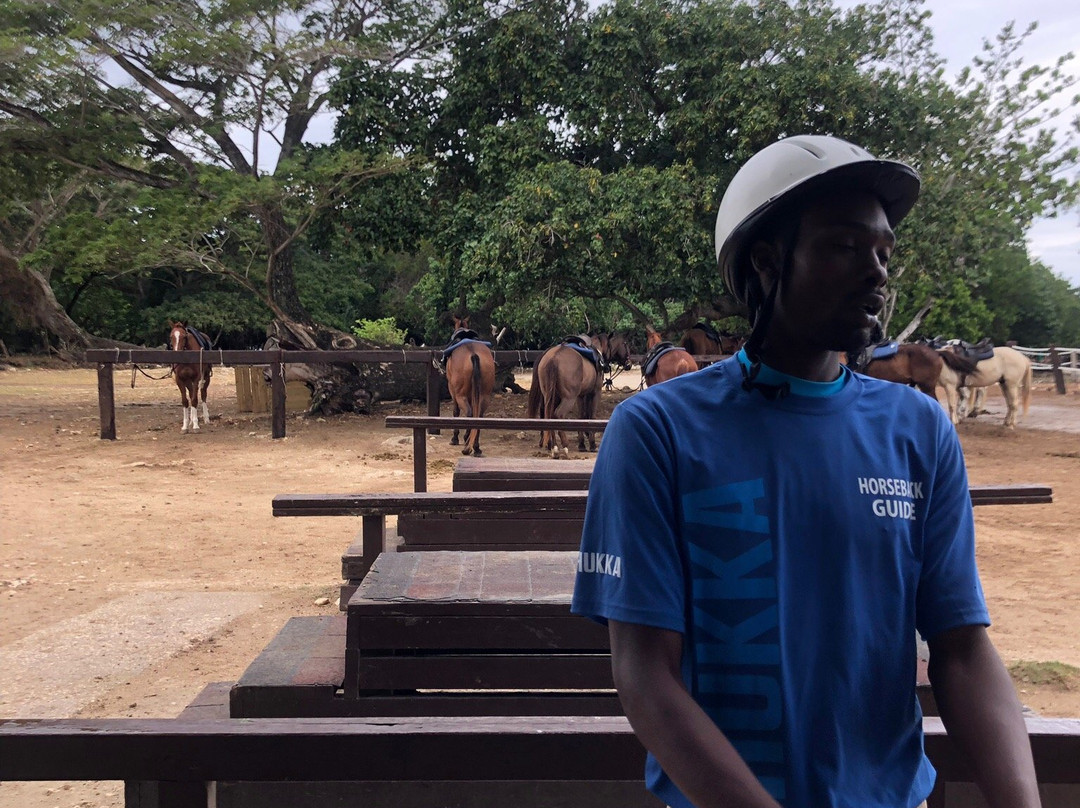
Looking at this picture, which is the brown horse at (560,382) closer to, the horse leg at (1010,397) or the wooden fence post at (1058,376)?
the horse leg at (1010,397)

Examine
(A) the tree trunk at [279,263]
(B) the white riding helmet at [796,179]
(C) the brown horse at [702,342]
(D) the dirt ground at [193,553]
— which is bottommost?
(D) the dirt ground at [193,553]

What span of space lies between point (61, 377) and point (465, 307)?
50.3 ft

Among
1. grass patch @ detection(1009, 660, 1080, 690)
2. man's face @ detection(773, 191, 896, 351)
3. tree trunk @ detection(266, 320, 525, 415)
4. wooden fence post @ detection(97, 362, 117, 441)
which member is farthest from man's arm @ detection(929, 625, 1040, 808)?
tree trunk @ detection(266, 320, 525, 415)

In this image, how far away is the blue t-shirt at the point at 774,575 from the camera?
3.70ft

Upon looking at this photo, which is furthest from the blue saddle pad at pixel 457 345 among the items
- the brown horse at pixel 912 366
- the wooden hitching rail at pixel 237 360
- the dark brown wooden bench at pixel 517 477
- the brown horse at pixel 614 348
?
the dark brown wooden bench at pixel 517 477

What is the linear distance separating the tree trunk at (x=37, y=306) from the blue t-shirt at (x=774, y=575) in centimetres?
2750

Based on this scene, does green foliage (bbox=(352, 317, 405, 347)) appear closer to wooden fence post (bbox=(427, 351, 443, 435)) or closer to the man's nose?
wooden fence post (bbox=(427, 351, 443, 435))

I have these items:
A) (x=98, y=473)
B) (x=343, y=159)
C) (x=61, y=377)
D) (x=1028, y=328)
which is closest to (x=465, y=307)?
(x=343, y=159)

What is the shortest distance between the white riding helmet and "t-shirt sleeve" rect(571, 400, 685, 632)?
0.32 m

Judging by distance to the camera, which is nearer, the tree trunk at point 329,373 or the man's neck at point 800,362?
the man's neck at point 800,362

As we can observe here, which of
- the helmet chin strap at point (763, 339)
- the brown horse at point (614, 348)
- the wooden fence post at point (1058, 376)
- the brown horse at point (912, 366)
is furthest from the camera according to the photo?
the wooden fence post at point (1058, 376)

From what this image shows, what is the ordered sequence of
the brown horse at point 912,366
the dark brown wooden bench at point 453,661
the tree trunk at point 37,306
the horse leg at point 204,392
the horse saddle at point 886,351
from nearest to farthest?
the dark brown wooden bench at point 453,661
the horse saddle at point 886,351
the brown horse at point 912,366
the horse leg at point 204,392
the tree trunk at point 37,306

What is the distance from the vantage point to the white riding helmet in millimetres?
1215

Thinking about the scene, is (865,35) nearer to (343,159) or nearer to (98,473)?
(343,159)
